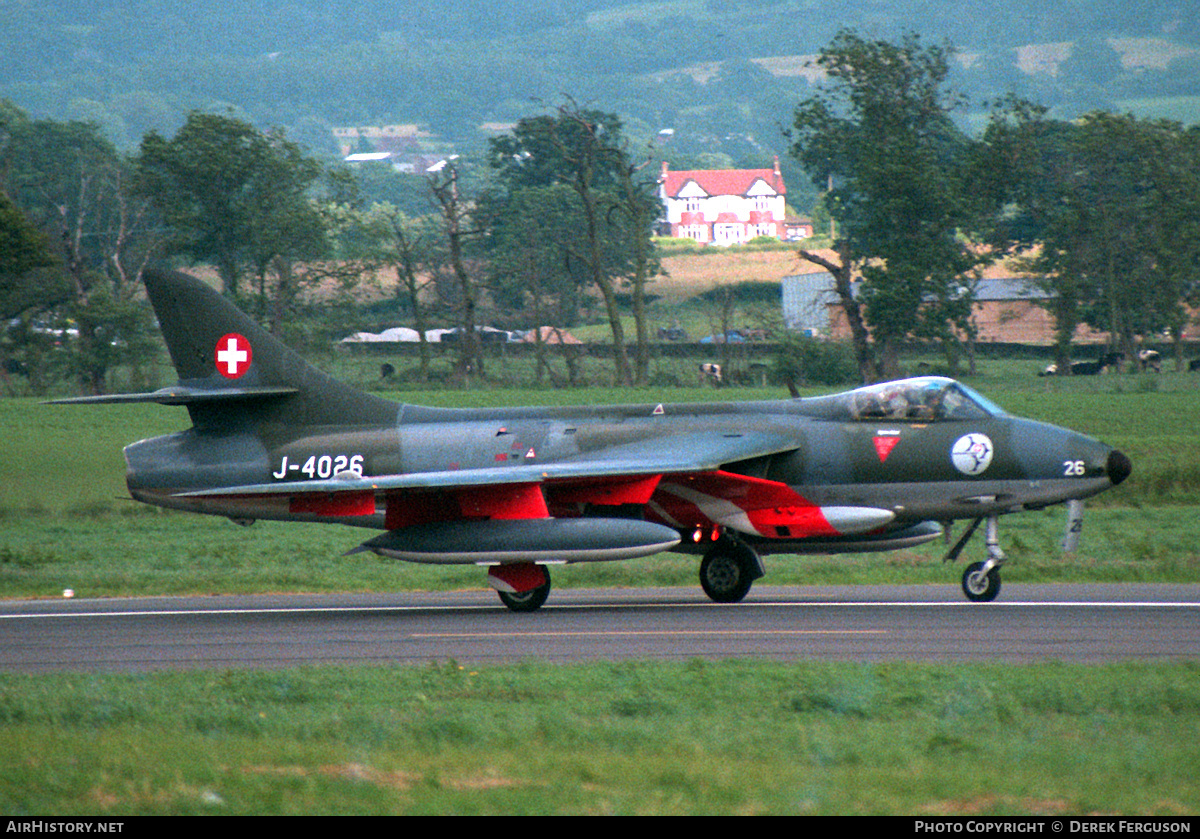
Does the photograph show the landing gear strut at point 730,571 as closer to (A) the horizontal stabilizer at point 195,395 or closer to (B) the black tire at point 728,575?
(B) the black tire at point 728,575

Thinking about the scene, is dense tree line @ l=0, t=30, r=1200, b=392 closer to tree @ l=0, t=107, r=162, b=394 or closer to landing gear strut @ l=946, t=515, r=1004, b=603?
tree @ l=0, t=107, r=162, b=394

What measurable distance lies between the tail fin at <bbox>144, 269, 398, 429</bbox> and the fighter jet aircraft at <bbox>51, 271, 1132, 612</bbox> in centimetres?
2

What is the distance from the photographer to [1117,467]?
17281 mm

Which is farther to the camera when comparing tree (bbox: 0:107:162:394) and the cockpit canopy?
tree (bbox: 0:107:162:394)

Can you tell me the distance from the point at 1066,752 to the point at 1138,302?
63491mm

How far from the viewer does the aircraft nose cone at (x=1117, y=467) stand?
17.2 meters

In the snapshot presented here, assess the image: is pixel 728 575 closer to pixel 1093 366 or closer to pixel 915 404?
pixel 915 404

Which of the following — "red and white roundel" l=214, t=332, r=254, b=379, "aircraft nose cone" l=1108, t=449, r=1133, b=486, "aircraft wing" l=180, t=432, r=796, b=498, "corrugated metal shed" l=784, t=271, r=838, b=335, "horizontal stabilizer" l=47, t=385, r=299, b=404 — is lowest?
"aircraft nose cone" l=1108, t=449, r=1133, b=486

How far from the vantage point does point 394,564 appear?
2638cm

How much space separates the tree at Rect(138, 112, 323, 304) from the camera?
63.8 m

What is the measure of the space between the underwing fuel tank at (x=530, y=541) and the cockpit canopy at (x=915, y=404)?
11.1ft

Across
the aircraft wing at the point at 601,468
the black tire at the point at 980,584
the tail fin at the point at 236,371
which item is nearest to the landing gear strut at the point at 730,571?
the aircraft wing at the point at 601,468

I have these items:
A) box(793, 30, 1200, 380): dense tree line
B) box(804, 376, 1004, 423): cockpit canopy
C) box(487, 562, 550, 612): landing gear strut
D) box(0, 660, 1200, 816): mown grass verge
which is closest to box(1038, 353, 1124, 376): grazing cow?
box(793, 30, 1200, 380): dense tree line

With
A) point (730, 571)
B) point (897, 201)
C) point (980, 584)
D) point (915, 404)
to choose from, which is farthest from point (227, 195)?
point (980, 584)
